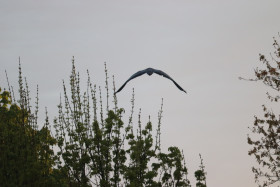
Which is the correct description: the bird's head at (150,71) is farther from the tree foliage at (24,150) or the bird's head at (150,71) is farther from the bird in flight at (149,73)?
the tree foliage at (24,150)

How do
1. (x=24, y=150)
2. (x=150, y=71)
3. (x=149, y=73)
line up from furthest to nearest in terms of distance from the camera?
(x=24, y=150)
(x=150, y=71)
(x=149, y=73)

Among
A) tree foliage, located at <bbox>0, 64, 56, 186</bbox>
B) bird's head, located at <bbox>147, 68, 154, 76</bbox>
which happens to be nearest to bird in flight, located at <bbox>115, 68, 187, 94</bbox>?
bird's head, located at <bbox>147, 68, 154, 76</bbox>

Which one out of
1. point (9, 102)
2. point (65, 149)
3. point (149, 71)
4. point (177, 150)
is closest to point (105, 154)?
point (65, 149)

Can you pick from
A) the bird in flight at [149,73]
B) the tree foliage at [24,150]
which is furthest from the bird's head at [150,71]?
the tree foliage at [24,150]

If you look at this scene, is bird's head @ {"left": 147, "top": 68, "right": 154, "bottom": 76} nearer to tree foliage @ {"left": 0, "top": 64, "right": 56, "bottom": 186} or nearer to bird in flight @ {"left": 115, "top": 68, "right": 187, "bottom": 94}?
bird in flight @ {"left": 115, "top": 68, "right": 187, "bottom": 94}

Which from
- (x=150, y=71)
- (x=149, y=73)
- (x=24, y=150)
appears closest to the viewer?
(x=149, y=73)

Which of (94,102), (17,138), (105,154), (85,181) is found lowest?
(85,181)

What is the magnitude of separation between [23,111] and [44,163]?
1.57 metres

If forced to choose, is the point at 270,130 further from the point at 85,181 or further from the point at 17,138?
the point at 17,138

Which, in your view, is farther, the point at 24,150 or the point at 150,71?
the point at 24,150

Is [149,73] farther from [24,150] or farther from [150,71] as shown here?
[24,150]

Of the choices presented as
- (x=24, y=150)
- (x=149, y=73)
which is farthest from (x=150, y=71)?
(x=24, y=150)

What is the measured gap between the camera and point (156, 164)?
9195mm

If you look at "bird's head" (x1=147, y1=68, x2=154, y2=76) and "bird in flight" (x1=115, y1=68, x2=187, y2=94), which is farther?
"bird's head" (x1=147, y1=68, x2=154, y2=76)
